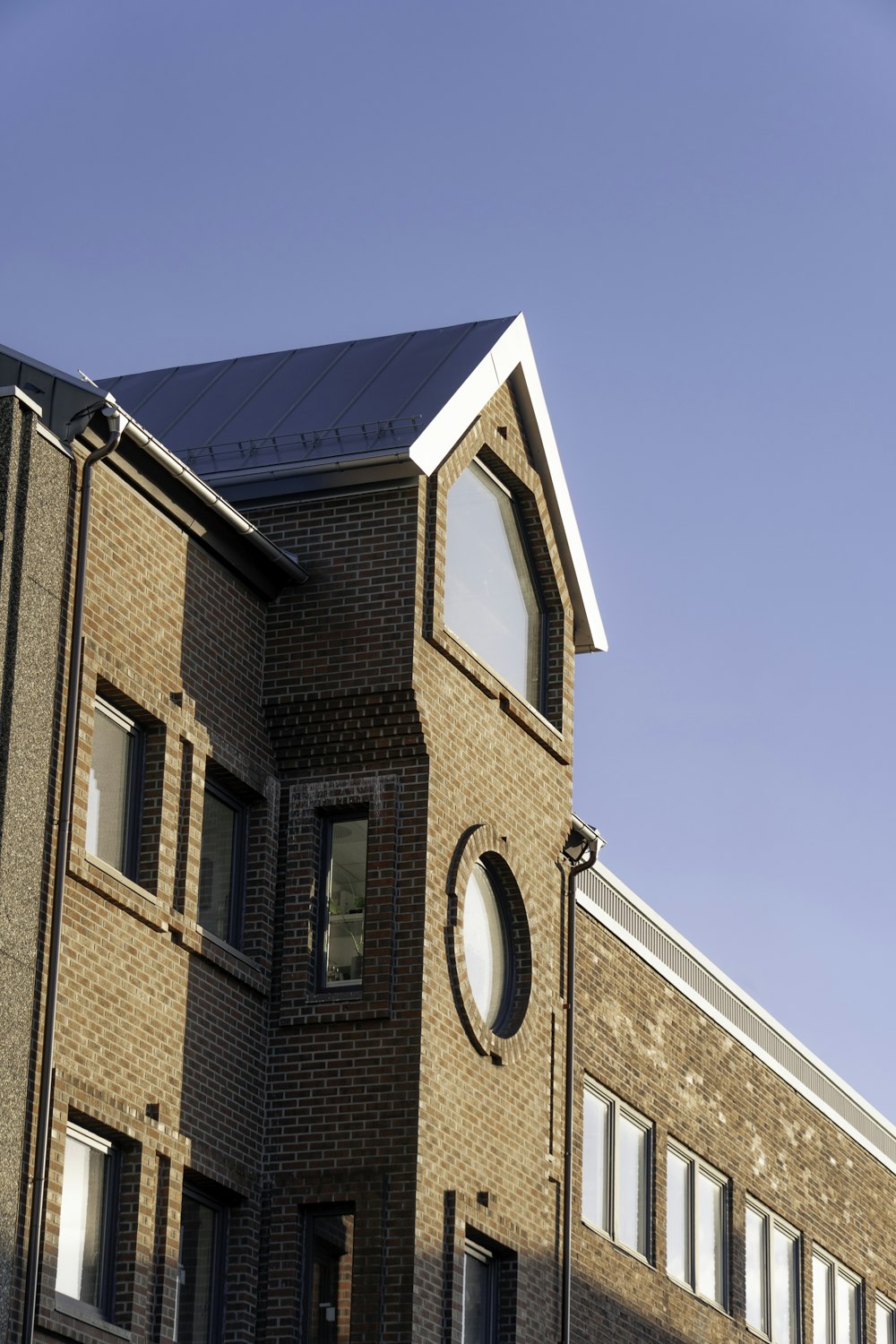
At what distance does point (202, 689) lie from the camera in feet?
73.5

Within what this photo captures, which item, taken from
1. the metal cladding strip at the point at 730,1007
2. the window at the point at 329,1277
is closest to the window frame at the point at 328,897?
the window at the point at 329,1277

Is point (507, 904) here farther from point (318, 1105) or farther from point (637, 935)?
point (637, 935)

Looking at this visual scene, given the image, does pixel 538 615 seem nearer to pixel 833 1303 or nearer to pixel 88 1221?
pixel 88 1221

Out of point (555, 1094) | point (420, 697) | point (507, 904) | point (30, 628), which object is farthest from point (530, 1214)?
point (30, 628)

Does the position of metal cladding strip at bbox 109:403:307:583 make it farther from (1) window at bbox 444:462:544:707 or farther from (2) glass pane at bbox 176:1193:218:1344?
(2) glass pane at bbox 176:1193:218:1344

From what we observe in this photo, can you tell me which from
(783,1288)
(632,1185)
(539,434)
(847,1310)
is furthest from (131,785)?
(847,1310)

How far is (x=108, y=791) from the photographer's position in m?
21.2

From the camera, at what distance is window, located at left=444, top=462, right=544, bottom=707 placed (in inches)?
971

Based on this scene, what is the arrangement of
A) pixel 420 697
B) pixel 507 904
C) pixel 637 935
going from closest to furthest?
pixel 420 697 < pixel 507 904 < pixel 637 935

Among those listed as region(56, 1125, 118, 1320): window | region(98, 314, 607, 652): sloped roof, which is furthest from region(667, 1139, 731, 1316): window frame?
region(56, 1125, 118, 1320): window

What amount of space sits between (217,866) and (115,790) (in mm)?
1863

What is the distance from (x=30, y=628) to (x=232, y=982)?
4.26 m

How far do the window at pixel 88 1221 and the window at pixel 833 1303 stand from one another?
57.5 ft

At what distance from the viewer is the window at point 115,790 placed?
20.9 meters
